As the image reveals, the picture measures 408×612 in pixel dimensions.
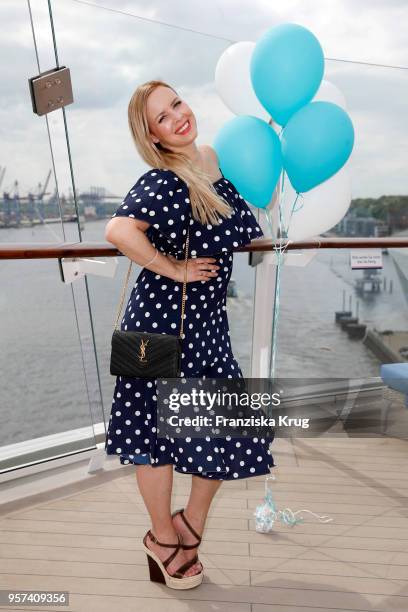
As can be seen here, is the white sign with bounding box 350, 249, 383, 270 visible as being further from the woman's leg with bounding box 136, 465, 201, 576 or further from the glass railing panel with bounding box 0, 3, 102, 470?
the woman's leg with bounding box 136, 465, 201, 576

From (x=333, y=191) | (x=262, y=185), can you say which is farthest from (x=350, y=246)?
(x=262, y=185)

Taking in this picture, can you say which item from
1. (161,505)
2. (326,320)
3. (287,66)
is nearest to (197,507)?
(161,505)

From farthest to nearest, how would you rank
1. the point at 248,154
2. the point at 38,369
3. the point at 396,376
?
the point at 38,369 → the point at 396,376 → the point at 248,154

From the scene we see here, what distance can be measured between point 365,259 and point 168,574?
62.5 inches

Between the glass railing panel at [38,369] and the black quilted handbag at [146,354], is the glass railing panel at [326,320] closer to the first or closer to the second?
the glass railing panel at [38,369]

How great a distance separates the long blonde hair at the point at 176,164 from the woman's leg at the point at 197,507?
742 mm

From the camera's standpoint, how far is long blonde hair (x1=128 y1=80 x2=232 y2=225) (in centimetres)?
149

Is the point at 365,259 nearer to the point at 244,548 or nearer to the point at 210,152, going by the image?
the point at 210,152

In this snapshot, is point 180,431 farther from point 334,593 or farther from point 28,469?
point 28,469

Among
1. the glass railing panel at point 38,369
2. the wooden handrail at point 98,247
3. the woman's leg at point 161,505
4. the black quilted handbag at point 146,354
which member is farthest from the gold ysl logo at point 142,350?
the glass railing panel at point 38,369

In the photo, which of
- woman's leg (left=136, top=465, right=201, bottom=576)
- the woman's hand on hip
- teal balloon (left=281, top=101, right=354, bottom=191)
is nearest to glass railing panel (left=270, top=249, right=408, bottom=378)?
teal balloon (left=281, top=101, right=354, bottom=191)

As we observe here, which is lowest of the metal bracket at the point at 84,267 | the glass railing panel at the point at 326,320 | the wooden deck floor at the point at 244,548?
the glass railing panel at the point at 326,320

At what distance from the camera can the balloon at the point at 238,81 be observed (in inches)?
81.7

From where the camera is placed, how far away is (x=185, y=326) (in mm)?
1598
